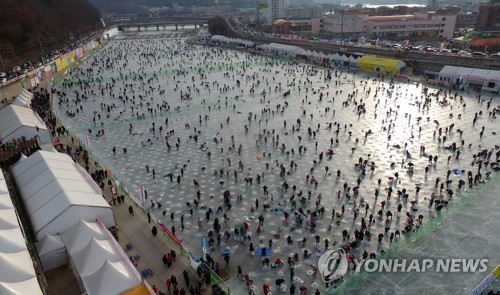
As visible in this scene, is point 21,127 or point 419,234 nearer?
A: point 419,234

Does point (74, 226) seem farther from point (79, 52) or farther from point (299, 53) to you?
point (79, 52)

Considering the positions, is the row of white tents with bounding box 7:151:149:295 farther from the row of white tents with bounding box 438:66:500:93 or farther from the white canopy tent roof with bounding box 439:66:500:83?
the white canopy tent roof with bounding box 439:66:500:83

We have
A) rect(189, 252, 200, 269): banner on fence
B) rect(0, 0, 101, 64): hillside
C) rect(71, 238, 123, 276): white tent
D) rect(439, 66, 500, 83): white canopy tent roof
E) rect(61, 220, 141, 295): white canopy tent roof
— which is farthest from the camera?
rect(0, 0, 101, 64): hillside

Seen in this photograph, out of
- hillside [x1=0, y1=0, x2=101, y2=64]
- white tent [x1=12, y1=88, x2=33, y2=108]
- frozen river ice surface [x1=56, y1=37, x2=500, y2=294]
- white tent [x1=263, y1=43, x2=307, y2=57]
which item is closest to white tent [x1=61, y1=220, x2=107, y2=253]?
frozen river ice surface [x1=56, y1=37, x2=500, y2=294]

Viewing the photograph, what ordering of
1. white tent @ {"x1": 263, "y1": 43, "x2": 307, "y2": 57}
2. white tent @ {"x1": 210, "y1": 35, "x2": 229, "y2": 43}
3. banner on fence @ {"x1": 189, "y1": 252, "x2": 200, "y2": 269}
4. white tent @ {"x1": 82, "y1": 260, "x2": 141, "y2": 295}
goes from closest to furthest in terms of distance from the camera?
white tent @ {"x1": 82, "y1": 260, "x2": 141, "y2": 295} < banner on fence @ {"x1": 189, "y1": 252, "x2": 200, "y2": 269} < white tent @ {"x1": 263, "y1": 43, "x2": 307, "y2": 57} < white tent @ {"x1": 210, "y1": 35, "x2": 229, "y2": 43}

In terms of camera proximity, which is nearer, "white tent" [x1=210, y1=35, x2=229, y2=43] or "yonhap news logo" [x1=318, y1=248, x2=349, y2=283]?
"yonhap news logo" [x1=318, y1=248, x2=349, y2=283]

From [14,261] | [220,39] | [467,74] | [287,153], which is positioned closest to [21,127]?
[14,261]

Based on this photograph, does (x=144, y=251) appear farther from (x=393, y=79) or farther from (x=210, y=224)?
(x=393, y=79)
